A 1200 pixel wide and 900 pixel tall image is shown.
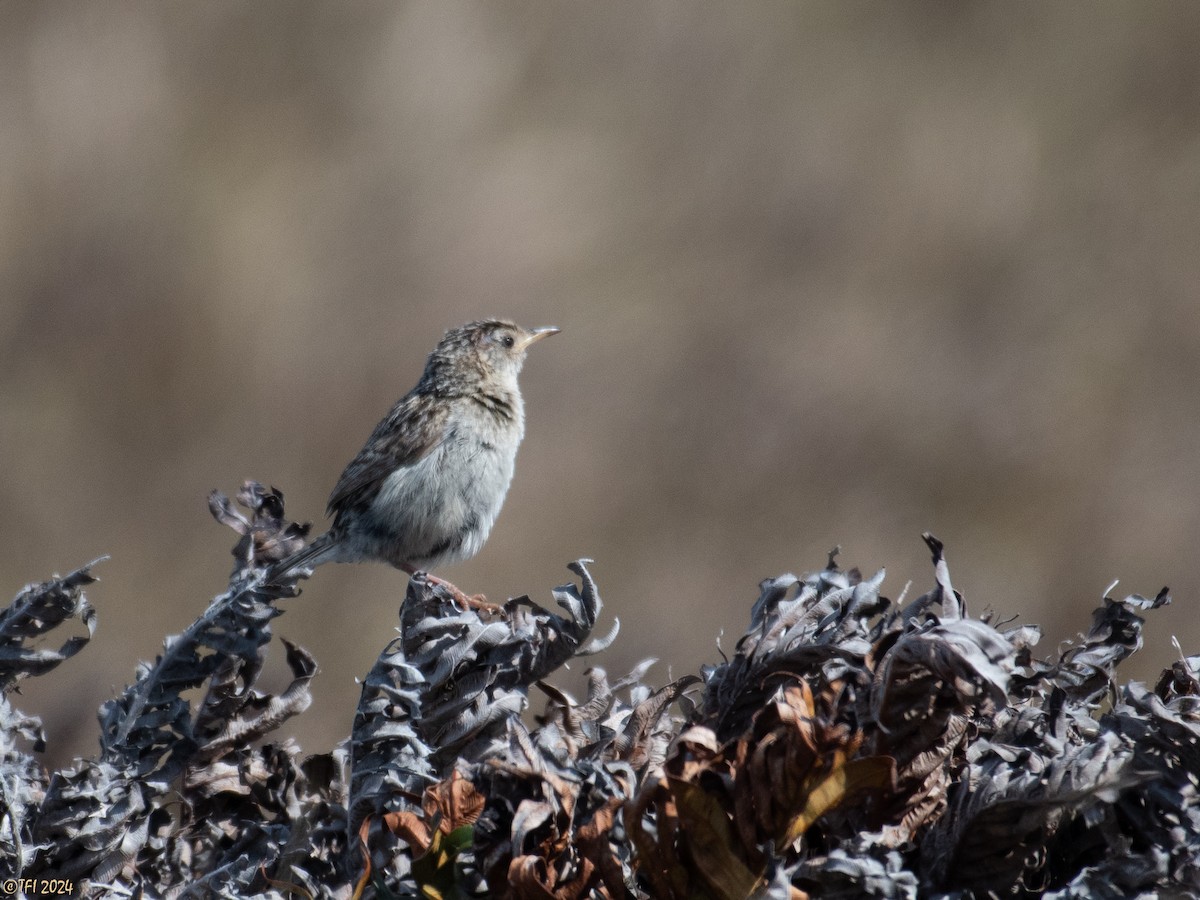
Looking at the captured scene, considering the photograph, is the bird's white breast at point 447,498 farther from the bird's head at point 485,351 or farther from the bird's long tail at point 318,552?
the bird's head at point 485,351

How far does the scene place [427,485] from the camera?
5453 millimetres

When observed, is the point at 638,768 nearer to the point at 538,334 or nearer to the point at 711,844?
the point at 711,844

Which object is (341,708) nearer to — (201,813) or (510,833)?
(201,813)

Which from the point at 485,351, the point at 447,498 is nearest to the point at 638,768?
the point at 447,498

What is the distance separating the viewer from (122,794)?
2.36m

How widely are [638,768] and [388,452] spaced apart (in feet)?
12.0

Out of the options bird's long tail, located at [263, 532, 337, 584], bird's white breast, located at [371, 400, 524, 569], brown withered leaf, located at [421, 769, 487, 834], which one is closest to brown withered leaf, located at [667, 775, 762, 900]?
brown withered leaf, located at [421, 769, 487, 834]

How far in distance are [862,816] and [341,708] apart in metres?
4.96

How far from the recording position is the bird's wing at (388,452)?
18.3 feet

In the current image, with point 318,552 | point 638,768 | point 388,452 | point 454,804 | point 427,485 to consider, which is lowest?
point 454,804

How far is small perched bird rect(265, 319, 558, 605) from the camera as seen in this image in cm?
547

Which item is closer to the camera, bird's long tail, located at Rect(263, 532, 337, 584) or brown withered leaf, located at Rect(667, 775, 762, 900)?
brown withered leaf, located at Rect(667, 775, 762, 900)

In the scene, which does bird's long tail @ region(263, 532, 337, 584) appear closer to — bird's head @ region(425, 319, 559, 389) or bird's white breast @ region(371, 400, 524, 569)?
bird's white breast @ region(371, 400, 524, 569)

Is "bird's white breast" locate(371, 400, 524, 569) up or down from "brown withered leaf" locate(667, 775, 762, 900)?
up
